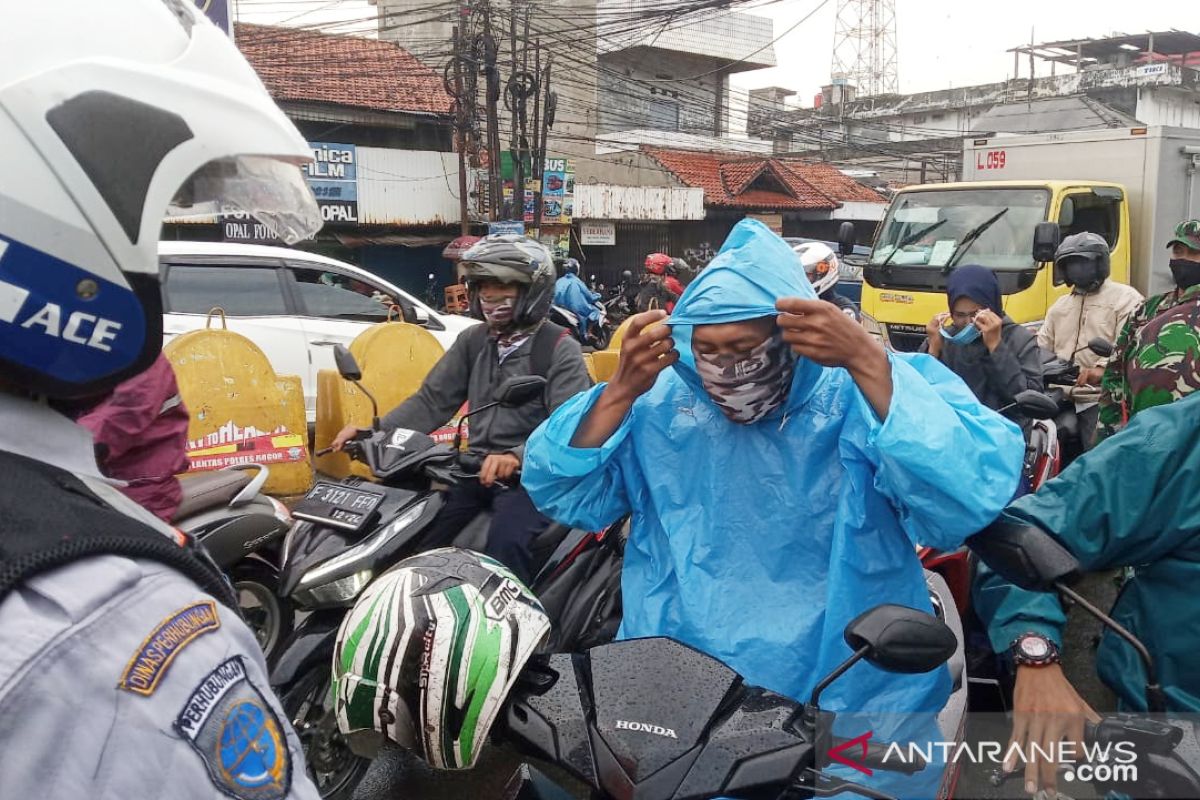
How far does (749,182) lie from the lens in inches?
1006

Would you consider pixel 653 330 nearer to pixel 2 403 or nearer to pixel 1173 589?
pixel 1173 589

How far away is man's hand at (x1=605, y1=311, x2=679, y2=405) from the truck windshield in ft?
24.9

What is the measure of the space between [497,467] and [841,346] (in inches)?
64.3

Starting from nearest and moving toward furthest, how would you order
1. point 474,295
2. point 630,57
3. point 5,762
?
point 5,762 → point 474,295 → point 630,57

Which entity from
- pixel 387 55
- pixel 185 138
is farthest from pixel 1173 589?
pixel 387 55

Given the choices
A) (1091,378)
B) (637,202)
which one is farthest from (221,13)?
(637,202)

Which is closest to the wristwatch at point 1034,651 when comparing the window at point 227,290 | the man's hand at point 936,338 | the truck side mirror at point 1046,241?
the man's hand at point 936,338

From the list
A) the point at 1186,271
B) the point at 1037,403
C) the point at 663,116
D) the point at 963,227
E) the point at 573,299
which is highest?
the point at 663,116

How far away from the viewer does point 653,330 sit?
2.12 metres

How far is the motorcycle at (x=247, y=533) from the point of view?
3.51 metres

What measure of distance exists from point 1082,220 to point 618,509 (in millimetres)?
8583

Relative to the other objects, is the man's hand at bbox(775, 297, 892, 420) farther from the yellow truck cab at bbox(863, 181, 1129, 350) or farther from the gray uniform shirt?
the yellow truck cab at bbox(863, 181, 1129, 350)

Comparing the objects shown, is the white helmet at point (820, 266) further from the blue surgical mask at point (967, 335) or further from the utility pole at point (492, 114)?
the utility pole at point (492, 114)

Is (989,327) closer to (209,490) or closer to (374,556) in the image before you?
(374,556)
